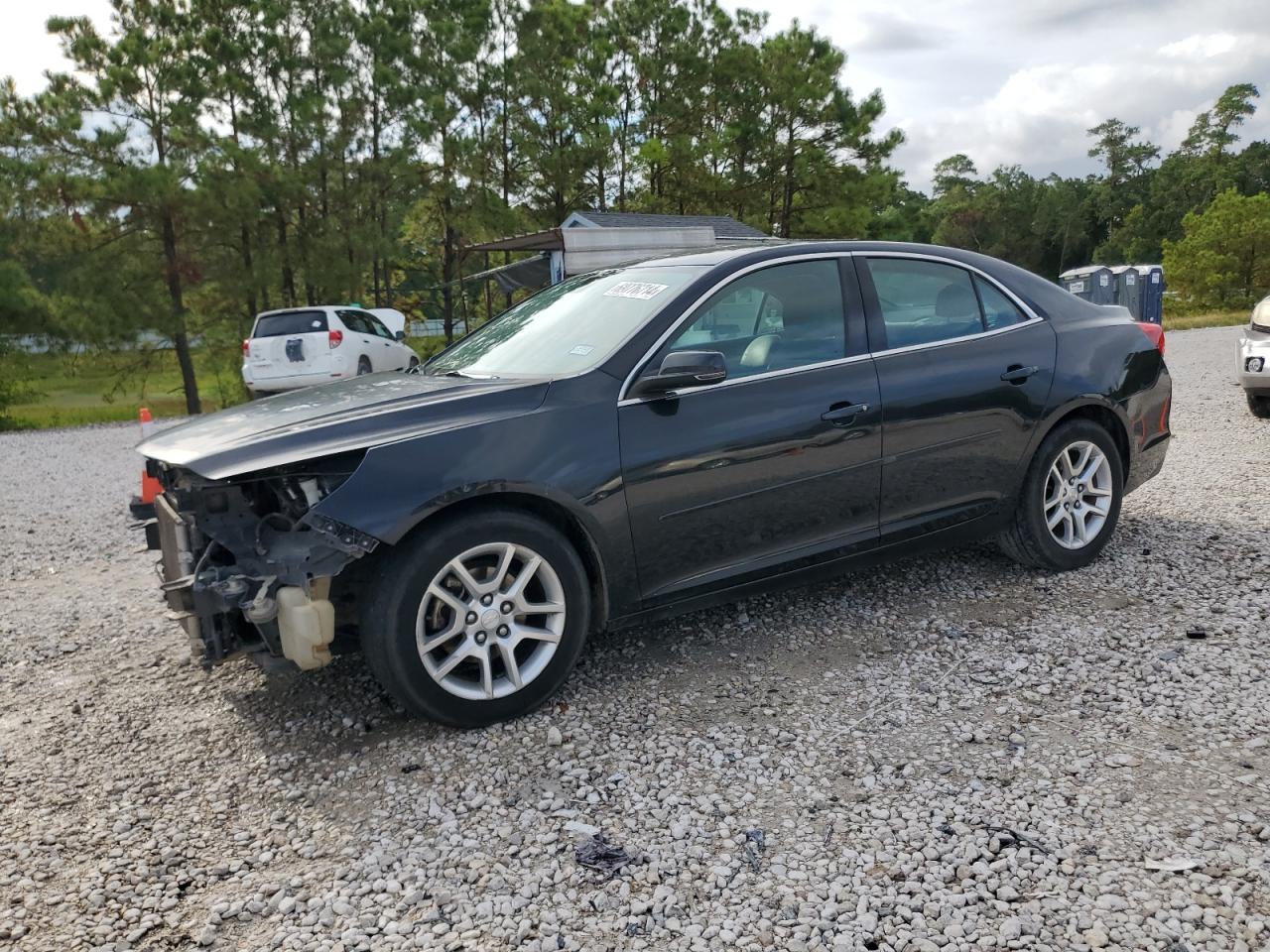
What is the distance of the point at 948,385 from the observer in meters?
4.07

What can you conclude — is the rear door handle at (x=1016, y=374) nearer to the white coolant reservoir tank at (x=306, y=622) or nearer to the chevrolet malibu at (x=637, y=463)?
the chevrolet malibu at (x=637, y=463)

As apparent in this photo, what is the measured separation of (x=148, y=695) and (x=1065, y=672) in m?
3.72

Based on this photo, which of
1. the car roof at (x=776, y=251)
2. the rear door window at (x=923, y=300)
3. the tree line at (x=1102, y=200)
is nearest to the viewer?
the car roof at (x=776, y=251)

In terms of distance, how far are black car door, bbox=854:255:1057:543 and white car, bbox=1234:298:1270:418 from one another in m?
6.05

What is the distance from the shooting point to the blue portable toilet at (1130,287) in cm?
2355

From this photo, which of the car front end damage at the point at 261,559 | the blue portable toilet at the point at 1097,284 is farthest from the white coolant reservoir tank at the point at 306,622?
the blue portable toilet at the point at 1097,284

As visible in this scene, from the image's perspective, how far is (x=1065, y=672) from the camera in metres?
3.55

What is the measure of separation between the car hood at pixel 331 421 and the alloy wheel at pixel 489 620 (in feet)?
1.67

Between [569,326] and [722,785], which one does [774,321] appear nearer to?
[569,326]

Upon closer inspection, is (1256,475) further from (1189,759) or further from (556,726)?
(556,726)

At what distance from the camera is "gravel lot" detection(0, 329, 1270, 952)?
2.32 meters

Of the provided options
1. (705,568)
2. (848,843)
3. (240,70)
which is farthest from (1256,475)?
(240,70)

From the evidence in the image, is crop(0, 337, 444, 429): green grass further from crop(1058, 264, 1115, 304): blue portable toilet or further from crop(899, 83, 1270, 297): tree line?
crop(899, 83, 1270, 297): tree line

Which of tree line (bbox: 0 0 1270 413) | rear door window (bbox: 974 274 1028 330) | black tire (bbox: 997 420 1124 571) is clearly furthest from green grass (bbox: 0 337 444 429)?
black tire (bbox: 997 420 1124 571)
